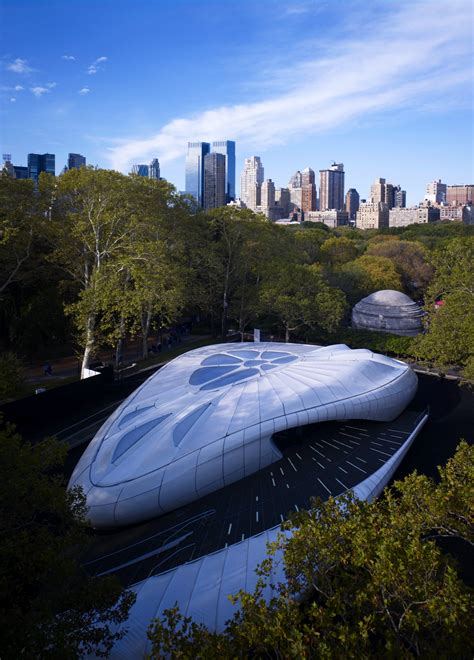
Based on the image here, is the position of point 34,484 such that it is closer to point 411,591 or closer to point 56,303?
point 411,591

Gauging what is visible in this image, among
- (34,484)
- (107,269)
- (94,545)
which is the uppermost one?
(107,269)

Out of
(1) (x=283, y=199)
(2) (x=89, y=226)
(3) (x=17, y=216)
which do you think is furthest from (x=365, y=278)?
(1) (x=283, y=199)

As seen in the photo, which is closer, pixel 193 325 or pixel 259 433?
pixel 259 433

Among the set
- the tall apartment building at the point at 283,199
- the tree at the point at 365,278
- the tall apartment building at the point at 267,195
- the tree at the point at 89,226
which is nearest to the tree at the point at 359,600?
the tree at the point at 89,226

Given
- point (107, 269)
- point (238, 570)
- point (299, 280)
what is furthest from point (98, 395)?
point (299, 280)

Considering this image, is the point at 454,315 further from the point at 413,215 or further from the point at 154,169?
the point at 154,169

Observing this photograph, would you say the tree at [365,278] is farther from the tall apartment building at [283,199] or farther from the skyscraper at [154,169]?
the tall apartment building at [283,199]

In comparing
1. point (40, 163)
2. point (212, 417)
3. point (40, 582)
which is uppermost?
point (40, 163)

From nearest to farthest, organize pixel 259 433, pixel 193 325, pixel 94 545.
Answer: pixel 94 545 → pixel 259 433 → pixel 193 325
